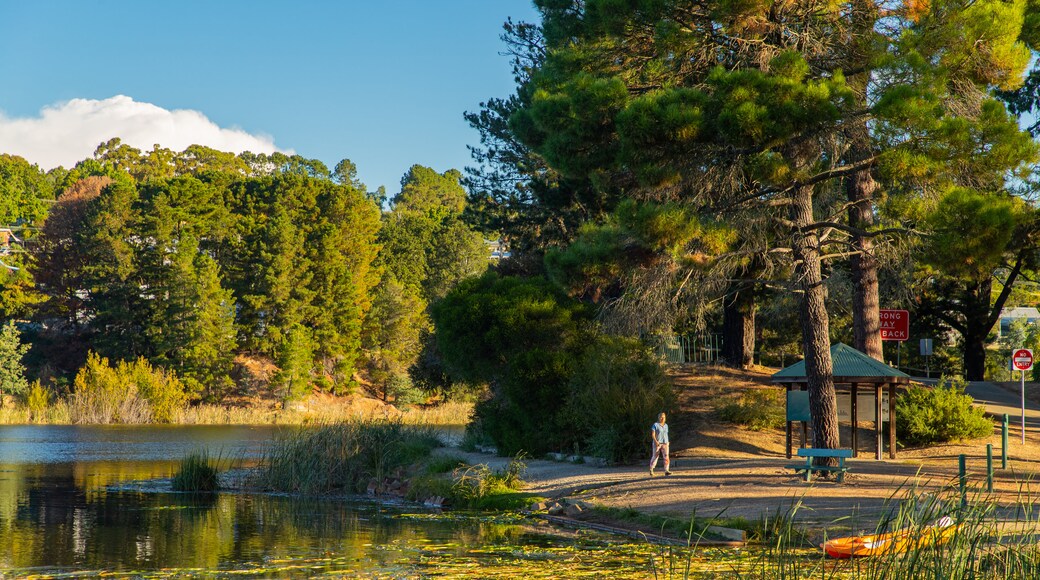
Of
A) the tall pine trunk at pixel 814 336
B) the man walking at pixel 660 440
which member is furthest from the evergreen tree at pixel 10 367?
the tall pine trunk at pixel 814 336

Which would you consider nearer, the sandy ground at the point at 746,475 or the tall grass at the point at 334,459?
the sandy ground at the point at 746,475

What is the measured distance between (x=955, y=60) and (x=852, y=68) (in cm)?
206

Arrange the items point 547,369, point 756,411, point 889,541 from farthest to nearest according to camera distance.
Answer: point 756,411 < point 547,369 < point 889,541

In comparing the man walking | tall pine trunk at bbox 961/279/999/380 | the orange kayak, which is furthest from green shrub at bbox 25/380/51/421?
the orange kayak

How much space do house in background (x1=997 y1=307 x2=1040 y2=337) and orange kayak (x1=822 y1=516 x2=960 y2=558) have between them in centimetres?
5549

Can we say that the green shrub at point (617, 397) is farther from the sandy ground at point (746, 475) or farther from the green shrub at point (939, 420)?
the green shrub at point (939, 420)

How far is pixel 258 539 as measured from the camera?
1716cm

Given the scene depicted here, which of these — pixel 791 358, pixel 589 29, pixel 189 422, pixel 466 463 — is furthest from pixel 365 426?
pixel 189 422

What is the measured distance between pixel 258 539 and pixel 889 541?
976 centimetres

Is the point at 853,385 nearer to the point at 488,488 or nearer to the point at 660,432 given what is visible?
the point at 660,432

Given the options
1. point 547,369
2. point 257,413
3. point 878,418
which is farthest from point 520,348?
point 257,413

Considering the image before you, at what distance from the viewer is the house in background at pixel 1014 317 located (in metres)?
64.6

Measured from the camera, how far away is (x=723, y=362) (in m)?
34.2

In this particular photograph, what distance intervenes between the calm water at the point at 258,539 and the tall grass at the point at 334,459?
1133mm
